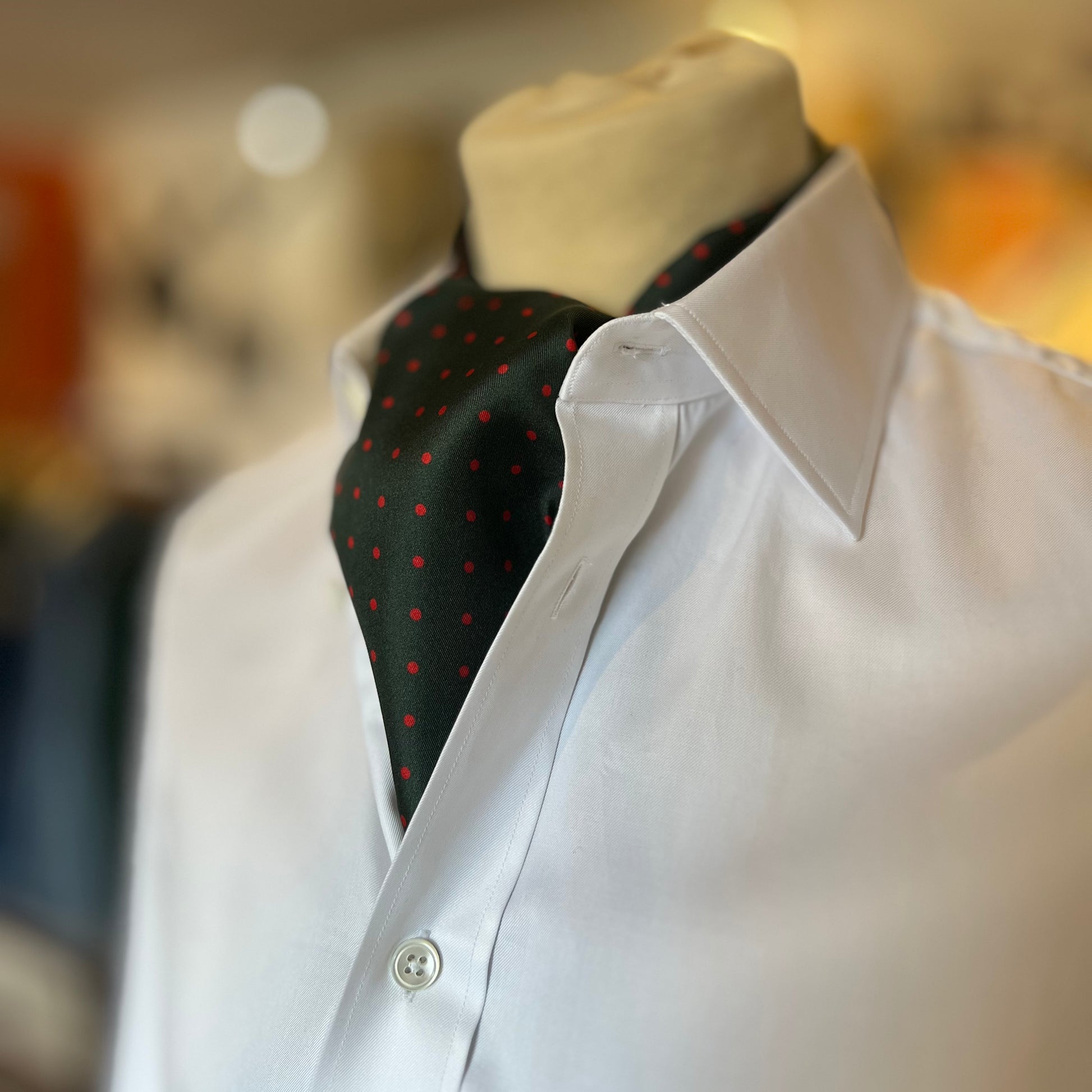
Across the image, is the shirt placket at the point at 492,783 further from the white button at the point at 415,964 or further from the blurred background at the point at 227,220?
the blurred background at the point at 227,220

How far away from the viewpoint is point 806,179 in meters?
0.46

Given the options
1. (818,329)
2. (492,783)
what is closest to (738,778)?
(492,783)

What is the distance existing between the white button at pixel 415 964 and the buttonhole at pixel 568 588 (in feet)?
0.49

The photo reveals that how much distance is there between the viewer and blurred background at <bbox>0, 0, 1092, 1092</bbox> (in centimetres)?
63

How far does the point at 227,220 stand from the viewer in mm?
1224

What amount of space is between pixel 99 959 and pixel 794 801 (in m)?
0.53

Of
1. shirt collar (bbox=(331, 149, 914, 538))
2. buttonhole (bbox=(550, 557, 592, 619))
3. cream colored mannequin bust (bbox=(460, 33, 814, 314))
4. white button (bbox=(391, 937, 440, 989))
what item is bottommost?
white button (bbox=(391, 937, 440, 989))

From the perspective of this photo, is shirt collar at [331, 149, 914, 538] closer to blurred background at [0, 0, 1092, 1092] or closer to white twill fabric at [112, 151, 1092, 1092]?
white twill fabric at [112, 151, 1092, 1092]

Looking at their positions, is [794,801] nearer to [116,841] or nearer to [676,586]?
[676,586]

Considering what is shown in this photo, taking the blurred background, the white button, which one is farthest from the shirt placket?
the blurred background

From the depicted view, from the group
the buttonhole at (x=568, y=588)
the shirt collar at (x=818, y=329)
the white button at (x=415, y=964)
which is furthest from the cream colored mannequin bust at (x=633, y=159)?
the white button at (x=415, y=964)

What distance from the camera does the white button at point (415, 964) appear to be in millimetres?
345

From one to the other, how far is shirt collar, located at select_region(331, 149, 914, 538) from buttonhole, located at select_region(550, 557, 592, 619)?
103 millimetres

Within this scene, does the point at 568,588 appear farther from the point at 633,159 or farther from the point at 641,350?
the point at 633,159
